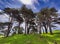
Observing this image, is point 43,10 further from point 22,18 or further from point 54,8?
point 22,18

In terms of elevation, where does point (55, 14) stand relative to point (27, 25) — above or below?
above

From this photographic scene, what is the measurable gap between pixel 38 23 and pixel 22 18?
33.3 ft

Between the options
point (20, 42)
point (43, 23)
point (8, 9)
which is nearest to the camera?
point (20, 42)

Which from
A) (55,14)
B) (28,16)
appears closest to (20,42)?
(28,16)

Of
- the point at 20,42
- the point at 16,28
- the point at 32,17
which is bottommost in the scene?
the point at 20,42

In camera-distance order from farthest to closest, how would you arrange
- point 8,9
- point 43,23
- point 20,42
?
point 43,23 < point 8,9 < point 20,42

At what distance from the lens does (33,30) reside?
95562 millimetres

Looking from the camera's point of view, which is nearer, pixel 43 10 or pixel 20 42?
pixel 20 42

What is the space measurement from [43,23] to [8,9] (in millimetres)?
21803

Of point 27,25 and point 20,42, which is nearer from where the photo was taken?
point 20,42

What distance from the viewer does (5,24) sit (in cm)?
8800

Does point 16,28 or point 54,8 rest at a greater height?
point 54,8

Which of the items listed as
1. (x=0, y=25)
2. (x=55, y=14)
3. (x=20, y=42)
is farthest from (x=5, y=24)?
(x=20, y=42)

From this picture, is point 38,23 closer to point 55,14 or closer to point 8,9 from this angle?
point 55,14
